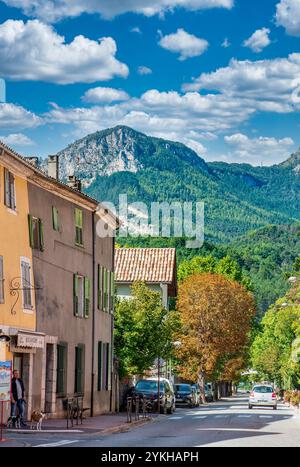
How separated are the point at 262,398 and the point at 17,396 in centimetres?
3175

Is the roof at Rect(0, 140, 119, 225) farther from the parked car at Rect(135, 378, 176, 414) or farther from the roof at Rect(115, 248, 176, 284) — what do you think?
the roof at Rect(115, 248, 176, 284)

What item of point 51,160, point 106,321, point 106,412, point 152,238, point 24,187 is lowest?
point 106,412

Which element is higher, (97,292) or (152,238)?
(152,238)

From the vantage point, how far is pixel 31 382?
34375mm

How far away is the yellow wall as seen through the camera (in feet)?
105

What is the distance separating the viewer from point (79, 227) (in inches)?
1650

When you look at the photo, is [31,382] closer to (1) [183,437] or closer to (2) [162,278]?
(1) [183,437]

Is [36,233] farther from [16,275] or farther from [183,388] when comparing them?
[183,388]

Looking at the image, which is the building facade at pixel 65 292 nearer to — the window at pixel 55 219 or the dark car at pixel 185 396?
the window at pixel 55 219

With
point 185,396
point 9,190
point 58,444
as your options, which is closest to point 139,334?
point 185,396

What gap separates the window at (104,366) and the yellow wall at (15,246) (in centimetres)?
1107
